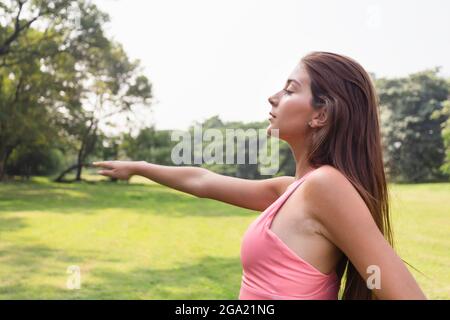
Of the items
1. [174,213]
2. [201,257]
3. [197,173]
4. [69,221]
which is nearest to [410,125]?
[174,213]

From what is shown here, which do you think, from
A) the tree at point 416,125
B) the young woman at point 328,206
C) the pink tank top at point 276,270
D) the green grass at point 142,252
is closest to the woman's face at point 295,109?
the young woman at point 328,206

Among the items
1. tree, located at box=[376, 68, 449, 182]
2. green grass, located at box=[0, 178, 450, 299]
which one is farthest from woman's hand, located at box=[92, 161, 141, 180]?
tree, located at box=[376, 68, 449, 182]

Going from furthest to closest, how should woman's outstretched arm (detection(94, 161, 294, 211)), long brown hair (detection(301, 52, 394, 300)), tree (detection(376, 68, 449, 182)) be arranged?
tree (detection(376, 68, 449, 182)) < woman's outstretched arm (detection(94, 161, 294, 211)) < long brown hair (detection(301, 52, 394, 300))

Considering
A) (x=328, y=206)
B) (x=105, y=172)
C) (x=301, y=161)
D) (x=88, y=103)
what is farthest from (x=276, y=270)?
(x=88, y=103)

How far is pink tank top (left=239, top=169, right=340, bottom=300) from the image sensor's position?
1.31m

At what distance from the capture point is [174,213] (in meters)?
17.1

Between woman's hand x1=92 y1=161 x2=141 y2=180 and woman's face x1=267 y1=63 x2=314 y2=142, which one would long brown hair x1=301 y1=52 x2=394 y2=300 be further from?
woman's hand x1=92 y1=161 x2=141 y2=180

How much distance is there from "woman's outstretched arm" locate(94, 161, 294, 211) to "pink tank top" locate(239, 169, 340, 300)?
1.65 feet

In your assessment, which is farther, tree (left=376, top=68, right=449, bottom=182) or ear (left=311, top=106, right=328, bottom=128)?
tree (left=376, top=68, right=449, bottom=182)

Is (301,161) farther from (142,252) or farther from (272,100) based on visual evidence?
(142,252)

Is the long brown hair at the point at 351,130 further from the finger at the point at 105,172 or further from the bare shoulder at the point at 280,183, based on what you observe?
the finger at the point at 105,172

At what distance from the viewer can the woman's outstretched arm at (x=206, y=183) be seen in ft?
6.13

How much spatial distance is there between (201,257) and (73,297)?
3007 mm
